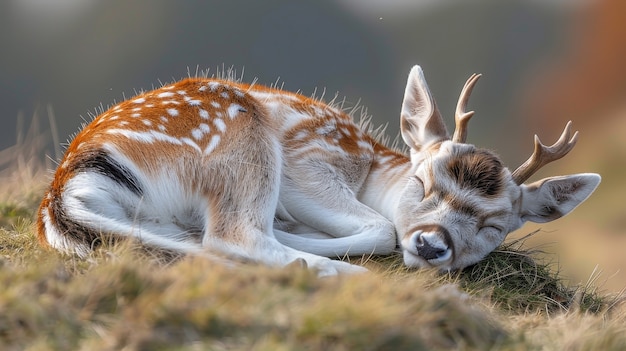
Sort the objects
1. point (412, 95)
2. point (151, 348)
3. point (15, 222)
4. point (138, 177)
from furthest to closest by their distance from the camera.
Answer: point (15, 222)
point (412, 95)
point (138, 177)
point (151, 348)

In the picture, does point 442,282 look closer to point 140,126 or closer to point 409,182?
point 409,182

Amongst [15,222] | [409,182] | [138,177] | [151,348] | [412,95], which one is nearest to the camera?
[151,348]

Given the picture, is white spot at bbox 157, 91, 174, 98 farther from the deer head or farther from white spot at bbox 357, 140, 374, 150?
the deer head

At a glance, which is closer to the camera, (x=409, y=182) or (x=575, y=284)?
(x=409, y=182)

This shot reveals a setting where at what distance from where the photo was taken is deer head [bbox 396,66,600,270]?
530 cm

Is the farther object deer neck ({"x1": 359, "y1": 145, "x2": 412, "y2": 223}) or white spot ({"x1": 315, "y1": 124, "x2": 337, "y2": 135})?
white spot ({"x1": 315, "y1": 124, "x2": 337, "y2": 135})

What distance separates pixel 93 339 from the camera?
327 cm

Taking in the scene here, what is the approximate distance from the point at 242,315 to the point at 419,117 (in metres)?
3.11

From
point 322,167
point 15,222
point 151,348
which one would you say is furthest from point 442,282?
point 15,222

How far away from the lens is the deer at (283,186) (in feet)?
16.4

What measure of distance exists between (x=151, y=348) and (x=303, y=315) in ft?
1.97

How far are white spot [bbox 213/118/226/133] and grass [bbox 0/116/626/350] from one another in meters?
1.22

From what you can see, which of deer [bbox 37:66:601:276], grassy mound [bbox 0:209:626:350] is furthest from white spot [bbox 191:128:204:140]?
grassy mound [bbox 0:209:626:350]

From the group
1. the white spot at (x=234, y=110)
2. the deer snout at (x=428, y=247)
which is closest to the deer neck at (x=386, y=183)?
the deer snout at (x=428, y=247)
